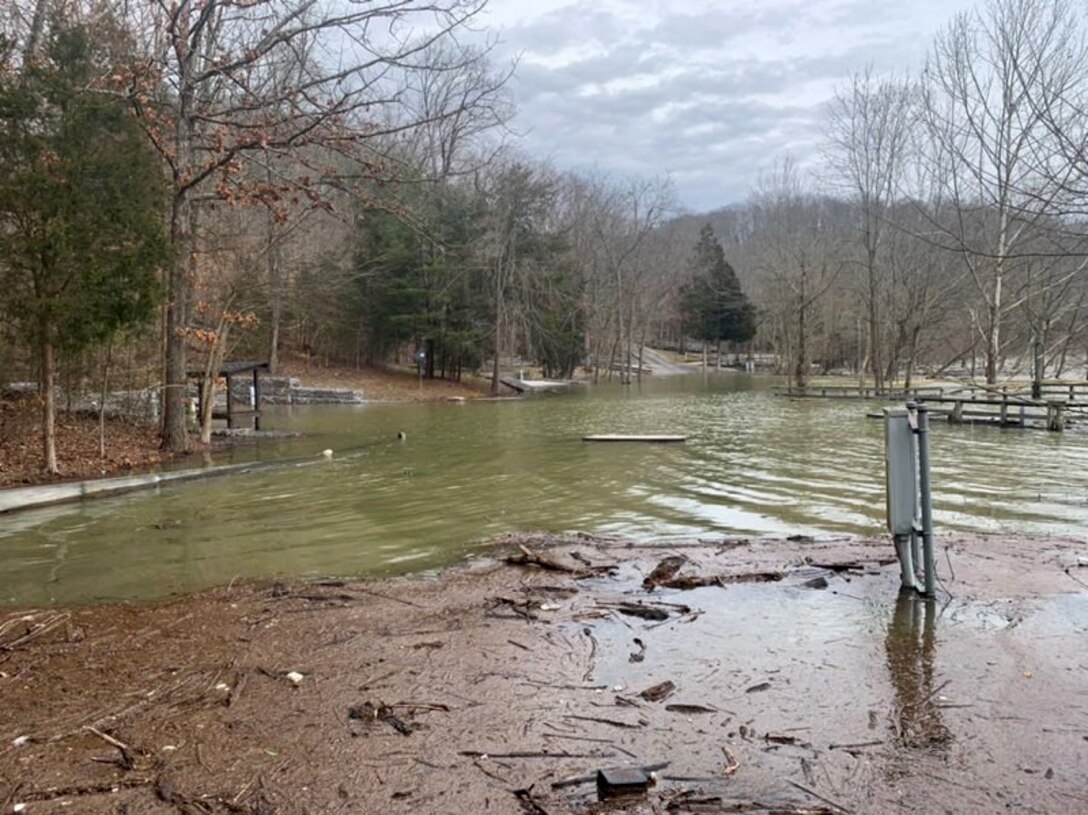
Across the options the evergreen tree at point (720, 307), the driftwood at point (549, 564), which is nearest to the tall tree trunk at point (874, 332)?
the evergreen tree at point (720, 307)

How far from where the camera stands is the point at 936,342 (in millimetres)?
45938

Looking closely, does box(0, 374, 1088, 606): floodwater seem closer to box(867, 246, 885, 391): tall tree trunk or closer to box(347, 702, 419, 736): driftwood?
box(347, 702, 419, 736): driftwood

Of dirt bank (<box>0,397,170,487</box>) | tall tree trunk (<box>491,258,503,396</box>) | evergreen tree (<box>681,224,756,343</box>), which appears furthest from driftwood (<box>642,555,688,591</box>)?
evergreen tree (<box>681,224,756,343</box>)

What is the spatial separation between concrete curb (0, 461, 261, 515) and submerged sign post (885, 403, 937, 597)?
9.48 meters

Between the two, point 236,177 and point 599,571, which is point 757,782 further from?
point 236,177

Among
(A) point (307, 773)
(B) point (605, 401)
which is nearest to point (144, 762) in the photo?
(A) point (307, 773)

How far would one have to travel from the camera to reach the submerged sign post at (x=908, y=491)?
16.5 feet

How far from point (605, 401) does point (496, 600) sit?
28266 mm

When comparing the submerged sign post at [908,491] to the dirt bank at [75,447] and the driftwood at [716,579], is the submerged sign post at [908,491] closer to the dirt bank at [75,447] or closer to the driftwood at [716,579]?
the driftwood at [716,579]

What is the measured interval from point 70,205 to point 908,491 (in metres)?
10.8

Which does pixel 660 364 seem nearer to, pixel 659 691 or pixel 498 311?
pixel 498 311

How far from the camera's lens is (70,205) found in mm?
10672

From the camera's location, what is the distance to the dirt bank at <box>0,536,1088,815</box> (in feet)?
9.37

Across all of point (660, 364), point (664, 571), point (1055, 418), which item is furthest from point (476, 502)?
point (660, 364)
